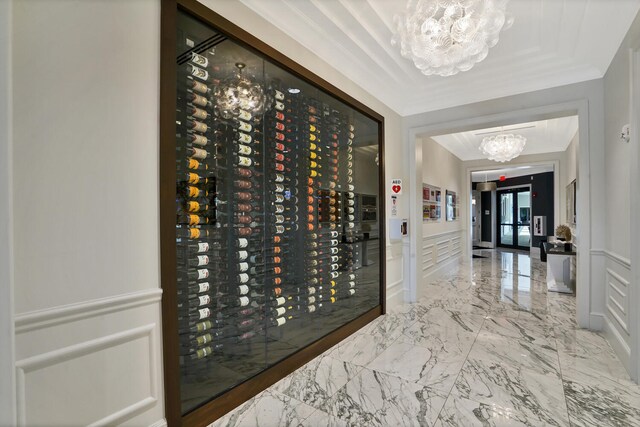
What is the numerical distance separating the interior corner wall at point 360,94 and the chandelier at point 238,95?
1.14 feet

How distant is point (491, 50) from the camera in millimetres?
2992

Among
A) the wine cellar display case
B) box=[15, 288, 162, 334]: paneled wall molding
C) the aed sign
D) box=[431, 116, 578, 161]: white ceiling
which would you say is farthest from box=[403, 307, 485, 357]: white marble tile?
box=[431, 116, 578, 161]: white ceiling

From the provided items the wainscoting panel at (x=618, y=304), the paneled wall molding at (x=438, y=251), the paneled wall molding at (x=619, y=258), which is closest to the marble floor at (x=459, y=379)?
the wainscoting panel at (x=618, y=304)

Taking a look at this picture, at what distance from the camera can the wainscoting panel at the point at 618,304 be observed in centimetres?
238

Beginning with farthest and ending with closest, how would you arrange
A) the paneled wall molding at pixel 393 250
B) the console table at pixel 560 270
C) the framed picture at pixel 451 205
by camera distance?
the framed picture at pixel 451 205 < the console table at pixel 560 270 < the paneled wall molding at pixel 393 250

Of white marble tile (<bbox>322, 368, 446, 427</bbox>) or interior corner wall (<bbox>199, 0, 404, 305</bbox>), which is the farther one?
interior corner wall (<bbox>199, 0, 404, 305</bbox>)

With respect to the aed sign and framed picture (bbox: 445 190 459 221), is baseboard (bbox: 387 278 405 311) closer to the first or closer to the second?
the aed sign

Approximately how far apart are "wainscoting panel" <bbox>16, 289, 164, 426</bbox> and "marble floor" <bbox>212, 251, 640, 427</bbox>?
651 mm

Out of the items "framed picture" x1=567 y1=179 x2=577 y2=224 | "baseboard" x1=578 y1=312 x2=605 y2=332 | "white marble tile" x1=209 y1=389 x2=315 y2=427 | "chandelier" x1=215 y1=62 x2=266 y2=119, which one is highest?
"chandelier" x1=215 y1=62 x2=266 y2=119

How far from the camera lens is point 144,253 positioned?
1496 mm

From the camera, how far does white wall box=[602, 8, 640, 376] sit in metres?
2.27

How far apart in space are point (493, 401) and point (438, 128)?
10.8 ft

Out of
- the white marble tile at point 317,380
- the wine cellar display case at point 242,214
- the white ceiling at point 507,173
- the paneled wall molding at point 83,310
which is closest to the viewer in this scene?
the paneled wall molding at point 83,310

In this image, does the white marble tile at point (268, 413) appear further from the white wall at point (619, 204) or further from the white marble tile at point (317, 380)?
the white wall at point (619, 204)
